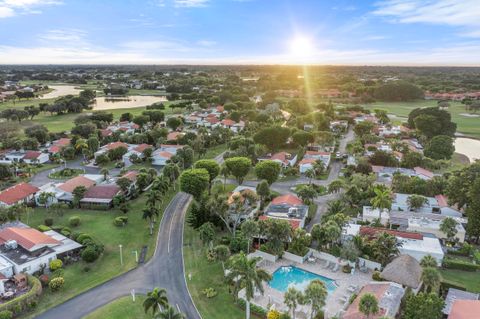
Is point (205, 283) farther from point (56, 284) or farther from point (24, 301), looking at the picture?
point (24, 301)

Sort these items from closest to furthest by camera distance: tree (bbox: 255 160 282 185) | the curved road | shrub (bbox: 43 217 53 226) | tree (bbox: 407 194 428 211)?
1. the curved road
2. shrub (bbox: 43 217 53 226)
3. tree (bbox: 407 194 428 211)
4. tree (bbox: 255 160 282 185)

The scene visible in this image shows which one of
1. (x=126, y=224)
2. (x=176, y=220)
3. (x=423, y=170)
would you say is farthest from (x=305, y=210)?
(x=423, y=170)

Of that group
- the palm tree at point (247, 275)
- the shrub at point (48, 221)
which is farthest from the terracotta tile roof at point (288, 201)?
the shrub at point (48, 221)

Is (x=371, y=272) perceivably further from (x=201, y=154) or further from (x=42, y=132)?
(x=42, y=132)

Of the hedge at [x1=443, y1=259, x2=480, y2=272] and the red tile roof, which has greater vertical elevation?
the red tile roof

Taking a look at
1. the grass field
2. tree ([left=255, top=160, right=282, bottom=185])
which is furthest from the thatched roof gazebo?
the grass field

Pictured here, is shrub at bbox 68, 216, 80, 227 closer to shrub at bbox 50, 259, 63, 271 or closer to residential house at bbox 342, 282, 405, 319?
shrub at bbox 50, 259, 63, 271

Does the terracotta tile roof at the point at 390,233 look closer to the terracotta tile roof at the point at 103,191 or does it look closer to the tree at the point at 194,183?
the tree at the point at 194,183
